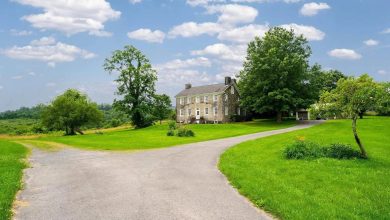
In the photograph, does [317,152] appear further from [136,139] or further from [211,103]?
[211,103]

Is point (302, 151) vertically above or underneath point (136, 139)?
above

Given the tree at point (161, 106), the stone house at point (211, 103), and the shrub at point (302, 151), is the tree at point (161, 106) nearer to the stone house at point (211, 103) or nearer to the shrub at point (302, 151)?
the stone house at point (211, 103)

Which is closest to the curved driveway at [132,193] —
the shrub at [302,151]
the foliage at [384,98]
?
the shrub at [302,151]

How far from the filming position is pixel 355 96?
18625 mm

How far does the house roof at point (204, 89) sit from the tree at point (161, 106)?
22.5ft

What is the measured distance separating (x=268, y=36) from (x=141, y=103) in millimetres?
28543

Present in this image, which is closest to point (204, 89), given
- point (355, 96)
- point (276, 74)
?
point (276, 74)

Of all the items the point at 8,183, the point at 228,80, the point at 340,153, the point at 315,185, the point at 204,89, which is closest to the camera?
the point at 315,185

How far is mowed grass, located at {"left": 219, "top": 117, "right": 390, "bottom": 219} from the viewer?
9.84m

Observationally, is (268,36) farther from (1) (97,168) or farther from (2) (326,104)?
(1) (97,168)

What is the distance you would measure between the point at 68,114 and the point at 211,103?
28.8 m

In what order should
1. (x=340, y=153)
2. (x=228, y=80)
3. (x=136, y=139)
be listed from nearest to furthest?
(x=340, y=153)
(x=136, y=139)
(x=228, y=80)

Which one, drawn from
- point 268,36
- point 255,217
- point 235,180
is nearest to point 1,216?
point 255,217

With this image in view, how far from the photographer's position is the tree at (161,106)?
74.8 metres
